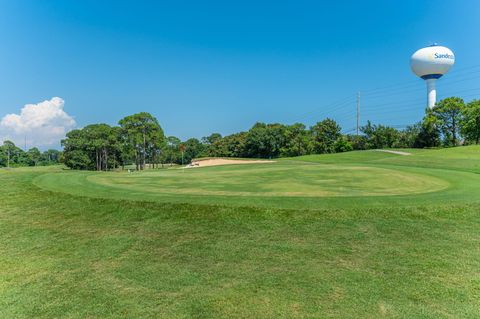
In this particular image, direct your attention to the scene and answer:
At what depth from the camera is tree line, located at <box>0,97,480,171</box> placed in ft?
209

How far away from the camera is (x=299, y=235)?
6762 mm

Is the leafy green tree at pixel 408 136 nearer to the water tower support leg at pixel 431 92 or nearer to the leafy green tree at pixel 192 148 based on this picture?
the water tower support leg at pixel 431 92

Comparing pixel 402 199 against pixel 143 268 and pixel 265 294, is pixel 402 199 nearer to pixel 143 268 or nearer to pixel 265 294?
pixel 265 294

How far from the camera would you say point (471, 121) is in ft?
178

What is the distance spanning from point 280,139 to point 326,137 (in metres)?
13.4

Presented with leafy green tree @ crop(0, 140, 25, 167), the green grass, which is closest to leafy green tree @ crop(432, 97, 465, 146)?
the green grass

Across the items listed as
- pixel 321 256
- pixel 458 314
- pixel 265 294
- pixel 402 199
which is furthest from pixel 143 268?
pixel 402 199

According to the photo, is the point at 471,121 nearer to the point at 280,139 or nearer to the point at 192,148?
the point at 280,139

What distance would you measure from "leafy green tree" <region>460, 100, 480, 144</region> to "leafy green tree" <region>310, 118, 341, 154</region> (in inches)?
980

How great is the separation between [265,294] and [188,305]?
118 cm

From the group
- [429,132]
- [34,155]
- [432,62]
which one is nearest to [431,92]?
[432,62]

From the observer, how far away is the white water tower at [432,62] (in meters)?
74.5

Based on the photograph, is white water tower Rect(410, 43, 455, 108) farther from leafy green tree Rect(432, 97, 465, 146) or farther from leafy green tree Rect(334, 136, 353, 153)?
leafy green tree Rect(334, 136, 353, 153)

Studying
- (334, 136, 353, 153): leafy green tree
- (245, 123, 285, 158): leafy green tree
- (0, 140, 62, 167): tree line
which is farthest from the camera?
(0, 140, 62, 167): tree line
